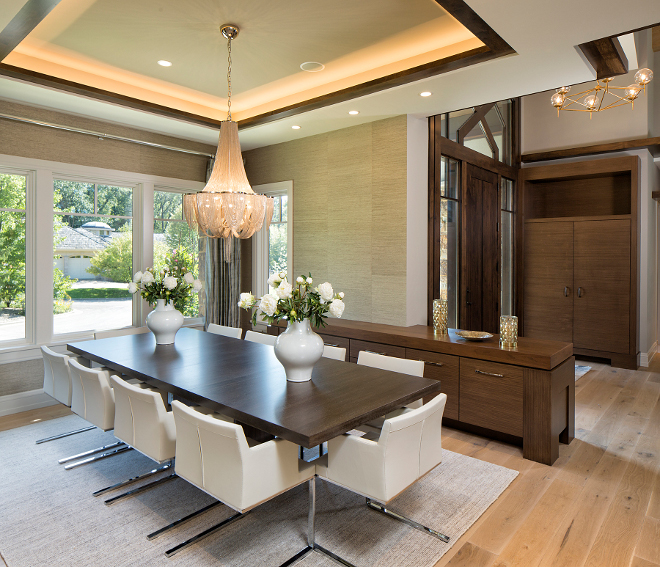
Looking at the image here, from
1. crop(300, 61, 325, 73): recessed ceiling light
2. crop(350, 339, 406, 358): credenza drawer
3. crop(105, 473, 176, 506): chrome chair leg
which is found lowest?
crop(105, 473, 176, 506): chrome chair leg

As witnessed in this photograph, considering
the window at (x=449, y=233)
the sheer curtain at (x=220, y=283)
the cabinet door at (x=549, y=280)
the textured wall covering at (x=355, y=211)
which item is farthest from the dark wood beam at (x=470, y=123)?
the sheer curtain at (x=220, y=283)

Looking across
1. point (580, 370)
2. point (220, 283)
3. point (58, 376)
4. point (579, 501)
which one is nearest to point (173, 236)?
point (220, 283)

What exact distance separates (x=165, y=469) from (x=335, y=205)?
112 inches

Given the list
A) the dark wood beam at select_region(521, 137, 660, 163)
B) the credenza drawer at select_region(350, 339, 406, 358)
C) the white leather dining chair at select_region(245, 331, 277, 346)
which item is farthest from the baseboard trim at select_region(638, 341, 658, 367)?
the white leather dining chair at select_region(245, 331, 277, 346)

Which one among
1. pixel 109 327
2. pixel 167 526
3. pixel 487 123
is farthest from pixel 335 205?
pixel 167 526

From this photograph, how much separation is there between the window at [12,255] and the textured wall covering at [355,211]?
251cm

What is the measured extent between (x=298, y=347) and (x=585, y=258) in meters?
4.86

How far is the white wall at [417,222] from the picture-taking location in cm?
409

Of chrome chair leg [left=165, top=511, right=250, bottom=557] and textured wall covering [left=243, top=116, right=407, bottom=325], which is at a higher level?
textured wall covering [left=243, top=116, right=407, bottom=325]

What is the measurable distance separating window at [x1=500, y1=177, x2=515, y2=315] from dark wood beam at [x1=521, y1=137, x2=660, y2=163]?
1.58ft

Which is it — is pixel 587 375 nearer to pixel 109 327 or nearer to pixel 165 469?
pixel 165 469

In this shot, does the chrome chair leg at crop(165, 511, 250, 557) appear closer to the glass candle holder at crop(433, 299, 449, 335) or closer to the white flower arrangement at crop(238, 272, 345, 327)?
the white flower arrangement at crop(238, 272, 345, 327)

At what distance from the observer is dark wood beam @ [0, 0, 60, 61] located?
7.81 ft

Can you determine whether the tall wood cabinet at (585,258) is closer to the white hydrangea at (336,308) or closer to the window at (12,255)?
the white hydrangea at (336,308)
